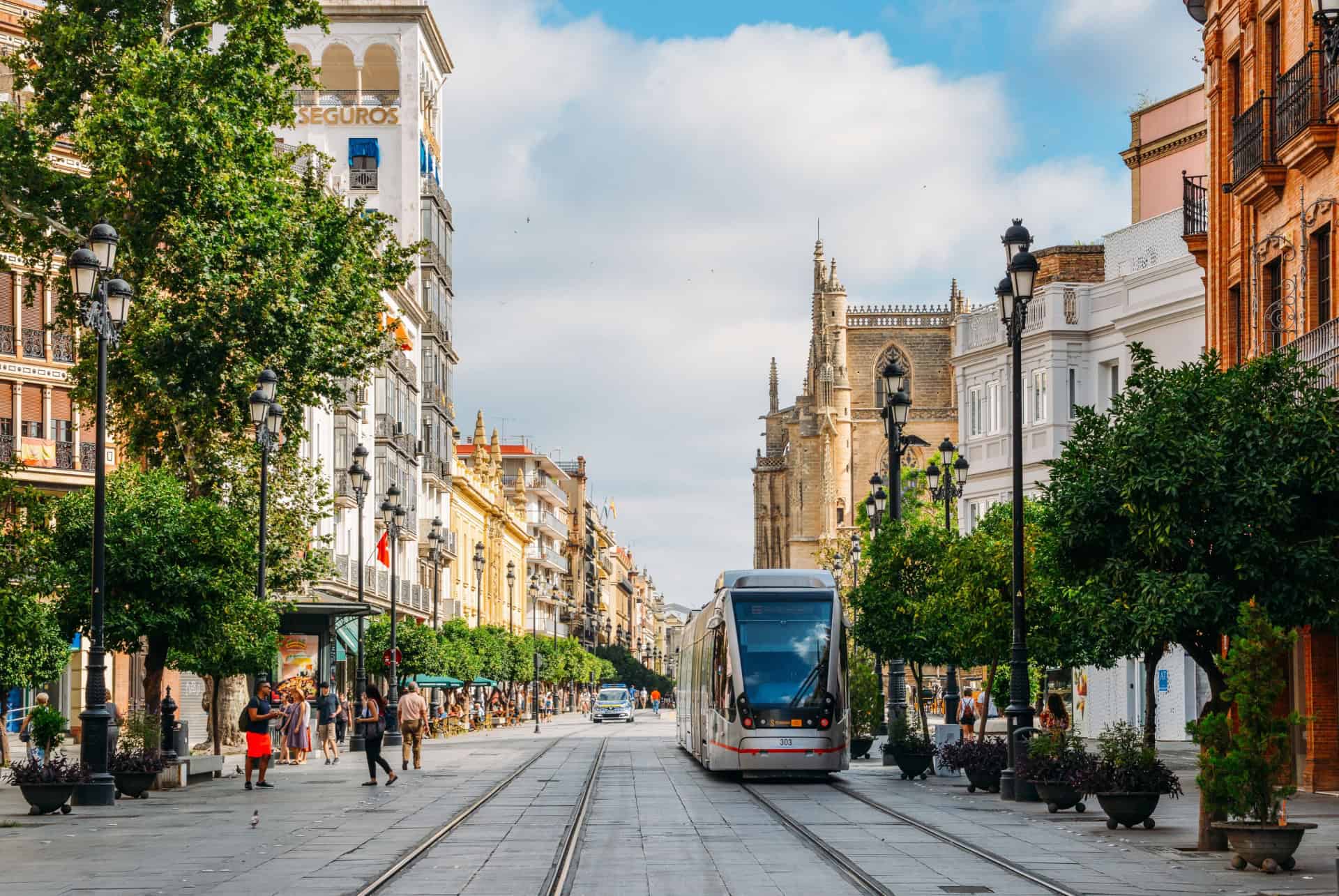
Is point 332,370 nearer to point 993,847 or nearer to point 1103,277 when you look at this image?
point 993,847

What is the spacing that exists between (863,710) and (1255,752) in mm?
26681

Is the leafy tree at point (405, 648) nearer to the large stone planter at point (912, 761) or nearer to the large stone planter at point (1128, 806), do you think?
the large stone planter at point (912, 761)

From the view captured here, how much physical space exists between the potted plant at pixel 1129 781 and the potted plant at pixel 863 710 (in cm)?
2077

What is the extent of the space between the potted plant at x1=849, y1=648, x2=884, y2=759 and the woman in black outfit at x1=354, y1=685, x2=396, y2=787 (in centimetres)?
1322

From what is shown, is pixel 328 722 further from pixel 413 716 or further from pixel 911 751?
pixel 911 751

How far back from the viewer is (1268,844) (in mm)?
15938

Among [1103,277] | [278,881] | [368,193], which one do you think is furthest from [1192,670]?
[368,193]

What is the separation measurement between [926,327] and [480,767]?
74.9 m

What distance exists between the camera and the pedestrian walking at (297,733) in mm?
41562

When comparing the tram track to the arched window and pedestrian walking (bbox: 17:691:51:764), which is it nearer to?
pedestrian walking (bbox: 17:691:51:764)

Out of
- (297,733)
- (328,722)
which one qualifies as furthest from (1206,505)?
(328,722)

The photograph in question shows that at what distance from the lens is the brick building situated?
2662cm

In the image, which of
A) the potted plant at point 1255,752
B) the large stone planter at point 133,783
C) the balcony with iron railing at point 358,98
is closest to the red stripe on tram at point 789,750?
the large stone planter at point 133,783

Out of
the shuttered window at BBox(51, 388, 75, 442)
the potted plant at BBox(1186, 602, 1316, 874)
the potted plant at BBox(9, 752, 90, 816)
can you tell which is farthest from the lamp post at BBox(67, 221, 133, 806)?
the shuttered window at BBox(51, 388, 75, 442)
